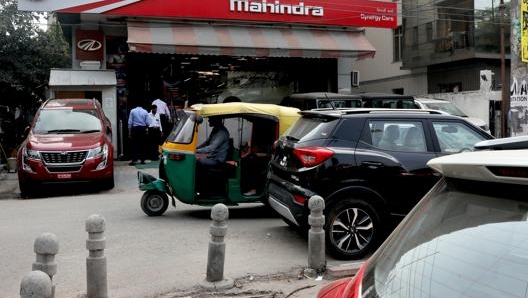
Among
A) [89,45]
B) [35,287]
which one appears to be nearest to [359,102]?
[89,45]

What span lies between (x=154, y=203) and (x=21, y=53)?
1537cm

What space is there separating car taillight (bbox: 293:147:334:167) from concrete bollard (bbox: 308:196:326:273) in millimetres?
700

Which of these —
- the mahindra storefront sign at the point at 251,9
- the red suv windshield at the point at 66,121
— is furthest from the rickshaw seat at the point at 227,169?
the mahindra storefront sign at the point at 251,9

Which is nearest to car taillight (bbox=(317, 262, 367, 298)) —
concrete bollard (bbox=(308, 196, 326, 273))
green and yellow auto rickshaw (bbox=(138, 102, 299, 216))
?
concrete bollard (bbox=(308, 196, 326, 273))

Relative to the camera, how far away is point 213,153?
8.67 meters

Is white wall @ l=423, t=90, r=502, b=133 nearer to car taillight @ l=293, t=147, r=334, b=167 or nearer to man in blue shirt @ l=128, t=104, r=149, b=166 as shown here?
man in blue shirt @ l=128, t=104, r=149, b=166

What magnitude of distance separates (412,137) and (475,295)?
17.7ft

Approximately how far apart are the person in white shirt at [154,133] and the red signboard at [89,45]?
11.0 ft

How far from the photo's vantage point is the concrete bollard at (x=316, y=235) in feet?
19.1

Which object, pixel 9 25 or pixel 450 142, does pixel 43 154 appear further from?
pixel 9 25

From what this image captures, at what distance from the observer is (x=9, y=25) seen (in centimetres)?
2152

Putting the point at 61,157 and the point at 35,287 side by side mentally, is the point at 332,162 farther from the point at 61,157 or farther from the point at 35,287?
the point at 61,157

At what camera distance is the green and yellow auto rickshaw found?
856 cm

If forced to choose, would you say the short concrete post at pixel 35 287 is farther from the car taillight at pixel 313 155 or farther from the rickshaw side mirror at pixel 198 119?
the rickshaw side mirror at pixel 198 119
